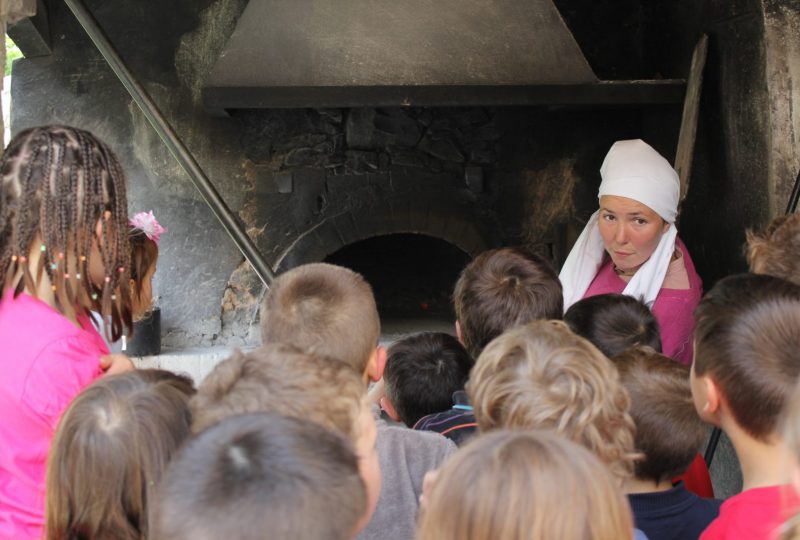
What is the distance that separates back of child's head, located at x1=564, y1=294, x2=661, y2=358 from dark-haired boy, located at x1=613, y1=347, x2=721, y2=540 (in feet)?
1.04

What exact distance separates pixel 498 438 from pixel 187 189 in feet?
13.3

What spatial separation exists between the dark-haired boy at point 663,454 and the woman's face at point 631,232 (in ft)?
3.09

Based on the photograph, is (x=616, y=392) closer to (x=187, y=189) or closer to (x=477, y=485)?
(x=477, y=485)

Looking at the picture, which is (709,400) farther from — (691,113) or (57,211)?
(691,113)

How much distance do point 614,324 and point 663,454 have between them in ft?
1.60

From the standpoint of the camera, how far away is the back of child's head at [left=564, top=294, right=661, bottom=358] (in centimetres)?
200

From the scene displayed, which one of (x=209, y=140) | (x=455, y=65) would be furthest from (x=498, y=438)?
(x=209, y=140)

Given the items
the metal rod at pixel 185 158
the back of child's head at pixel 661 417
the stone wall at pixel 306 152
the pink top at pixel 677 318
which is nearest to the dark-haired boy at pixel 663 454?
the back of child's head at pixel 661 417

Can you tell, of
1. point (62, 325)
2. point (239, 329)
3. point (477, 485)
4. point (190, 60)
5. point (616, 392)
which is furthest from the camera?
point (239, 329)

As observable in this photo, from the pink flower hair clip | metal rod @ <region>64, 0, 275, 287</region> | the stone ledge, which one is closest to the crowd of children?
the pink flower hair clip

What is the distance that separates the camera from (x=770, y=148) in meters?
3.35

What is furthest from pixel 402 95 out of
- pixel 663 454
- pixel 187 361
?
pixel 663 454

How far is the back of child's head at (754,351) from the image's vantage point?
1435 mm

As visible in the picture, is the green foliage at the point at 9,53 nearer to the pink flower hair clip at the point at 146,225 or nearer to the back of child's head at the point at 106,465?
the pink flower hair clip at the point at 146,225
